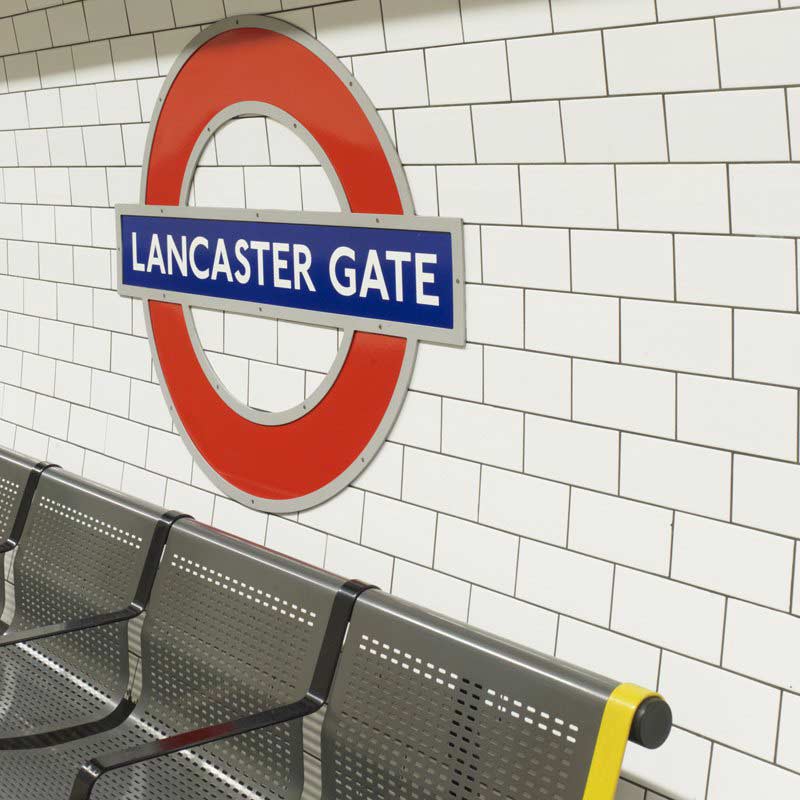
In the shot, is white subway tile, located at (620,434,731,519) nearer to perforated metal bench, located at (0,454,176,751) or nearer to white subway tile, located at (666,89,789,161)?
white subway tile, located at (666,89,789,161)

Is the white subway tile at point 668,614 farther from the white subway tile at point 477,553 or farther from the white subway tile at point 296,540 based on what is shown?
the white subway tile at point 296,540

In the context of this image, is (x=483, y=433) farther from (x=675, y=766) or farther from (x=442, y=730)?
(x=675, y=766)

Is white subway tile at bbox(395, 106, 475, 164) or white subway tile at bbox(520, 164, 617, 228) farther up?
white subway tile at bbox(395, 106, 475, 164)

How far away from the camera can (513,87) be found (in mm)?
1927

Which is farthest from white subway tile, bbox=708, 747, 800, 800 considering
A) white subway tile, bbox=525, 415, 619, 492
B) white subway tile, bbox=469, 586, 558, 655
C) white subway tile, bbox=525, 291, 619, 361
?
white subway tile, bbox=525, 291, 619, 361

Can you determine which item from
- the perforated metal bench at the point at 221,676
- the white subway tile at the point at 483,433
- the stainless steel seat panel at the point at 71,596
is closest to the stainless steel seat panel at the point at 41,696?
the stainless steel seat panel at the point at 71,596

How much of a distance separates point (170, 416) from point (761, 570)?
169 cm

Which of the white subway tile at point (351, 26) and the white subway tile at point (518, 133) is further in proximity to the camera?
the white subway tile at point (351, 26)

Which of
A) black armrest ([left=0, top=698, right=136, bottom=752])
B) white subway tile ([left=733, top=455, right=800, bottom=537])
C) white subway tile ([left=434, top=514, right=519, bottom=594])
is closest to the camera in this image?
white subway tile ([left=733, top=455, right=800, bottom=537])

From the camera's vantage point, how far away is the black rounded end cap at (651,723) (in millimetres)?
1571

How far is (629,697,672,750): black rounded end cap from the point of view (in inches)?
61.9

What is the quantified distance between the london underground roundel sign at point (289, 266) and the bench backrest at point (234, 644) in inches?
10.9

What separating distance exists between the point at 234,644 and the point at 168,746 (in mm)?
443

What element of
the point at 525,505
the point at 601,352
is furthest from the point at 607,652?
the point at 601,352
